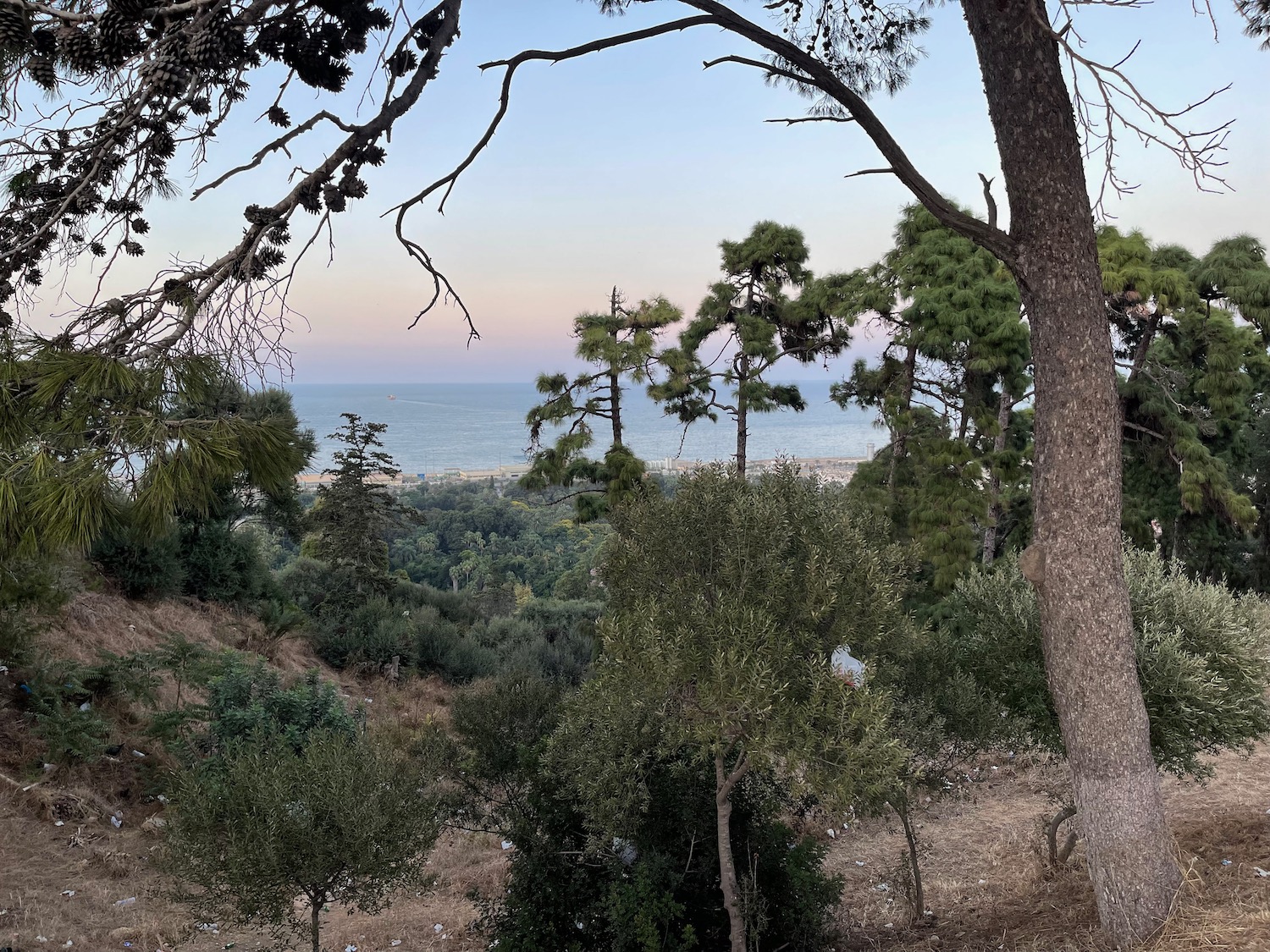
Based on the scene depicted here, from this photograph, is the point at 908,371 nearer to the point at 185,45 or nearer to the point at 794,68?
the point at 794,68

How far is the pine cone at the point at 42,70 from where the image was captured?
2900 mm

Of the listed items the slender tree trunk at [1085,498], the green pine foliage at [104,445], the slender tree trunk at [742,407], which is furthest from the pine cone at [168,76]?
the slender tree trunk at [742,407]

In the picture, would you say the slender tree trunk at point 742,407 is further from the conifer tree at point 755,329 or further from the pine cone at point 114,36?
the pine cone at point 114,36

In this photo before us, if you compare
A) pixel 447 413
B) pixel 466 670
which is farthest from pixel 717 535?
pixel 447 413

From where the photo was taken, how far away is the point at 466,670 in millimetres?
19750

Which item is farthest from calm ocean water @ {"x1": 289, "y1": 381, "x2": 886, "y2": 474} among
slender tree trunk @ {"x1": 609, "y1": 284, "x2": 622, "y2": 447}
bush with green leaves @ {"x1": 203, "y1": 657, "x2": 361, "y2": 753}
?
bush with green leaves @ {"x1": 203, "y1": 657, "x2": 361, "y2": 753}

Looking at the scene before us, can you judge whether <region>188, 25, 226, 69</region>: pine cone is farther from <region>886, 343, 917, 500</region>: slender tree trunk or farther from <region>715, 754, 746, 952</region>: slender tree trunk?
<region>886, 343, 917, 500</region>: slender tree trunk

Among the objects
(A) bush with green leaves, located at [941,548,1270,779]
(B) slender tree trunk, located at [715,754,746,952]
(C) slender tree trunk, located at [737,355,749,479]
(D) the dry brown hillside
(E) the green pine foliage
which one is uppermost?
(C) slender tree trunk, located at [737,355,749,479]

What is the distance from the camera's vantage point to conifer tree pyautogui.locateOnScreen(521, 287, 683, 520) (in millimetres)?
14297

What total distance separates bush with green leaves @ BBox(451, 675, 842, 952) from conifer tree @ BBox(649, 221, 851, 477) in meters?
8.56

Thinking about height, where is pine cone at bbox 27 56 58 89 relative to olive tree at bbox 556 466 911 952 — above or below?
above

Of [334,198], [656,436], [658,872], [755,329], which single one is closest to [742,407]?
[755,329]

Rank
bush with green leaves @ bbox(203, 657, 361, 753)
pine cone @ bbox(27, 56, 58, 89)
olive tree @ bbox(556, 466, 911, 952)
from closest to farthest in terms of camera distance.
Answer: pine cone @ bbox(27, 56, 58, 89) → olive tree @ bbox(556, 466, 911, 952) → bush with green leaves @ bbox(203, 657, 361, 753)

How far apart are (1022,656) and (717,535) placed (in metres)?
3.18
